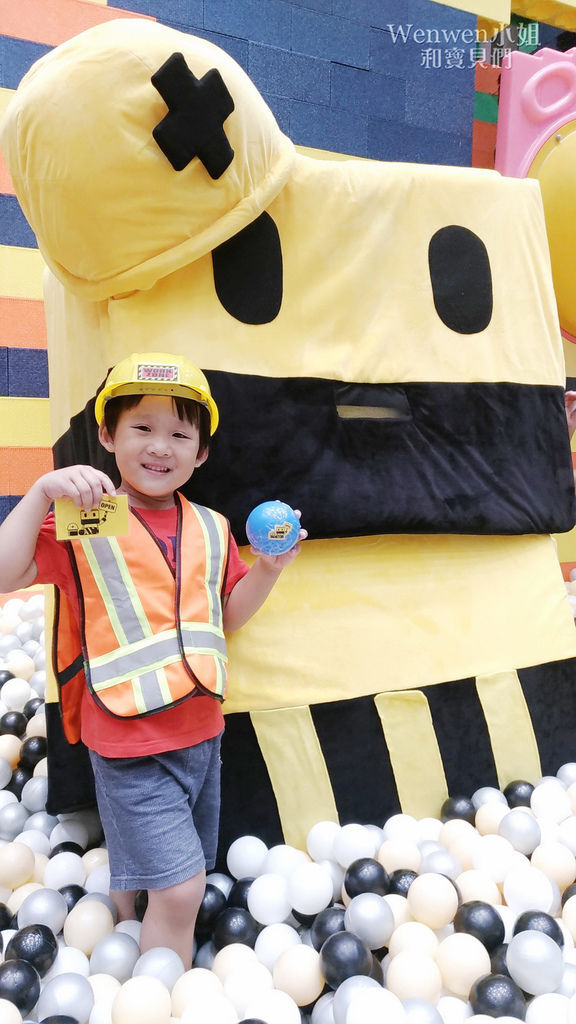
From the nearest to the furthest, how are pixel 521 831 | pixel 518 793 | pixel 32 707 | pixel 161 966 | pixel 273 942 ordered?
1. pixel 161 966
2. pixel 273 942
3. pixel 521 831
4. pixel 518 793
5. pixel 32 707

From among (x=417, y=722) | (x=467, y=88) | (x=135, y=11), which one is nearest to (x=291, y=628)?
(x=417, y=722)

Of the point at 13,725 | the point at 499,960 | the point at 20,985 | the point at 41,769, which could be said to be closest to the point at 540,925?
the point at 499,960

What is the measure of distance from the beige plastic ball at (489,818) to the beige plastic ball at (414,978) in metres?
0.41

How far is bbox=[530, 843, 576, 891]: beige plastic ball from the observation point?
4.25 feet

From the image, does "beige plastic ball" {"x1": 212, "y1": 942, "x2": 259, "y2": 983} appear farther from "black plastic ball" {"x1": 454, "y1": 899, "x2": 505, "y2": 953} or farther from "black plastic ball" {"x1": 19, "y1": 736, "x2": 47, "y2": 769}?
"black plastic ball" {"x1": 19, "y1": 736, "x2": 47, "y2": 769}

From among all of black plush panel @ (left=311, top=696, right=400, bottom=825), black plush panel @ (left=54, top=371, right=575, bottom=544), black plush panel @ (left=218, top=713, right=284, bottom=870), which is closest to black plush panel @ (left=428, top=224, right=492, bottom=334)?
black plush panel @ (left=54, top=371, right=575, bottom=544)

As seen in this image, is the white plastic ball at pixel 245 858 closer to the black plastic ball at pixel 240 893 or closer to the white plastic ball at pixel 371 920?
the black plastic ball at pixel 240 893

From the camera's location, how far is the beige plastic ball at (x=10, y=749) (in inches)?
71.3

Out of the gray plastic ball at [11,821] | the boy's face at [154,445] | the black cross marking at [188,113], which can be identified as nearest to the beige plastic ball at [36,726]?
the gray plastic ball at [11,821]

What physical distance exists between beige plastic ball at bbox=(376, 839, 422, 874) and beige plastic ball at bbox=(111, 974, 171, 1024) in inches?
18.3

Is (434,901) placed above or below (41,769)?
above

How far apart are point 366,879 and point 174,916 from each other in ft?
1.05

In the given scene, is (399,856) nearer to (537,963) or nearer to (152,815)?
(537,963)

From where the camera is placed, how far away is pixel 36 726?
1.91 meters
